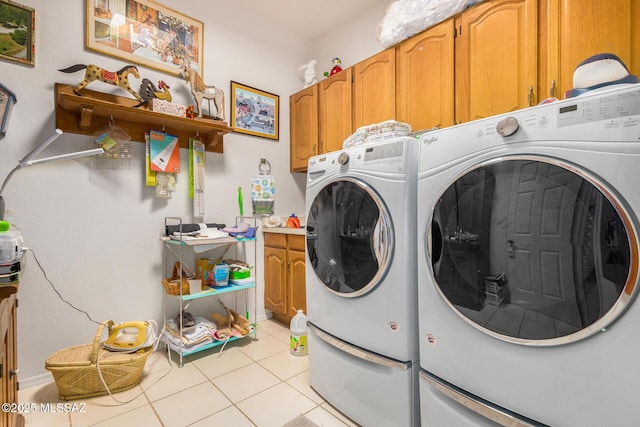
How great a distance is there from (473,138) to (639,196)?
0.43 metres

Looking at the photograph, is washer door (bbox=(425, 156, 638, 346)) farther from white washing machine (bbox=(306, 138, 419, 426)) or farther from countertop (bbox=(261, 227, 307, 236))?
countertop (bbox=(261, 227, 307, 236))

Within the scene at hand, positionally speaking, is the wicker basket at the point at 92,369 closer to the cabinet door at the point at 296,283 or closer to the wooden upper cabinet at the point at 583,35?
the cabinet door at the point at 296,283

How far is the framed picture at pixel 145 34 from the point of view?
187 centimetres

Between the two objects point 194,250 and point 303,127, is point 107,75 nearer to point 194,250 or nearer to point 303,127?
point 194,250

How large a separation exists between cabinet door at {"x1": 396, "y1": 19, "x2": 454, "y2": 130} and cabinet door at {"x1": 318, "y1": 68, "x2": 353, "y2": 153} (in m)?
0.46

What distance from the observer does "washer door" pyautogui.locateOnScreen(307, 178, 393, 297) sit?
4.00 feet

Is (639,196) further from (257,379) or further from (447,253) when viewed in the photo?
(257,379)

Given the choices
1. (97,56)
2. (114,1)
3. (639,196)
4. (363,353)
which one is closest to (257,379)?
(363,353)

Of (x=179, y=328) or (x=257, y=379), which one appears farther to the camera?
(x=179, y=328)

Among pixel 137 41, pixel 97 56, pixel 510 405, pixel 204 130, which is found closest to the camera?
pixel 510 405

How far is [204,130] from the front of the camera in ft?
7.32

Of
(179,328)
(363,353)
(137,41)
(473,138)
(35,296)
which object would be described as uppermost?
(137,41)

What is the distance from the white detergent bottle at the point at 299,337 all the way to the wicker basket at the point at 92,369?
91 cm

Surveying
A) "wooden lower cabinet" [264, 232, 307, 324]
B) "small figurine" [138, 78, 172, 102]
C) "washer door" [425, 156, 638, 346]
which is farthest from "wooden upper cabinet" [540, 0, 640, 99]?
"small figurine" [138, 78, 172, 102]
